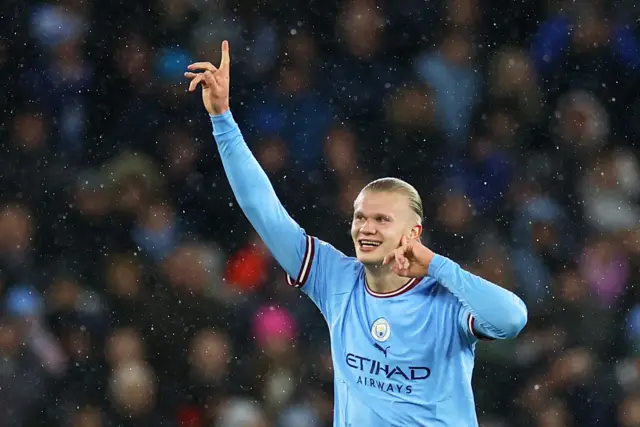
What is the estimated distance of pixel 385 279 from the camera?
2.45 m

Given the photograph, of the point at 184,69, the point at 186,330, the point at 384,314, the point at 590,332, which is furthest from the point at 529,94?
the point at 384,314

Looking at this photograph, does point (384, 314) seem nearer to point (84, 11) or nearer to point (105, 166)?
point (105, 166)

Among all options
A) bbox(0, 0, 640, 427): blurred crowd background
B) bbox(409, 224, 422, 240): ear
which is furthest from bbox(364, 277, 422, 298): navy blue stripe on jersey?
bbox(0, 0, 640, 427): blurred crowd background

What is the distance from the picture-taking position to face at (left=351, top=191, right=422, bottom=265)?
7.86ft

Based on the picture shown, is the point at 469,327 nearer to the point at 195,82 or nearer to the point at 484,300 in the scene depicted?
the point at 484,300

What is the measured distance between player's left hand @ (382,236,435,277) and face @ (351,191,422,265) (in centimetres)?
17

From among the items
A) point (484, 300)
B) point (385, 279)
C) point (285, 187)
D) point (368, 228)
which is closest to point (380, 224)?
point (368, 228)

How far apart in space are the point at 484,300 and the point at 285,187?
8.12 feet

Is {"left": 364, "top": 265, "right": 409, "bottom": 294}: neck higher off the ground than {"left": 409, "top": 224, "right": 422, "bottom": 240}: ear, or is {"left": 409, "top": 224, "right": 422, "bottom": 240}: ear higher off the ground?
{"left": 409, "top": 224, "right": 422, "bottom": 240}: ear

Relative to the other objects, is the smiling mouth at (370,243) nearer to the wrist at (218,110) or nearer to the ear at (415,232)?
the ear at (415,232)

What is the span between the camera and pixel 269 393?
4.29m

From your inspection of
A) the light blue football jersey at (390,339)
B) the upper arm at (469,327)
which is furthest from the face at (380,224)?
the upper arm at (469,327)

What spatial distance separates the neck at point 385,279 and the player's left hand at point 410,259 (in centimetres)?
22

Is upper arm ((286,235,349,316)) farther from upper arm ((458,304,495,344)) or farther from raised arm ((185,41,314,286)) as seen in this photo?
upper arm ((458,304,495,344))
